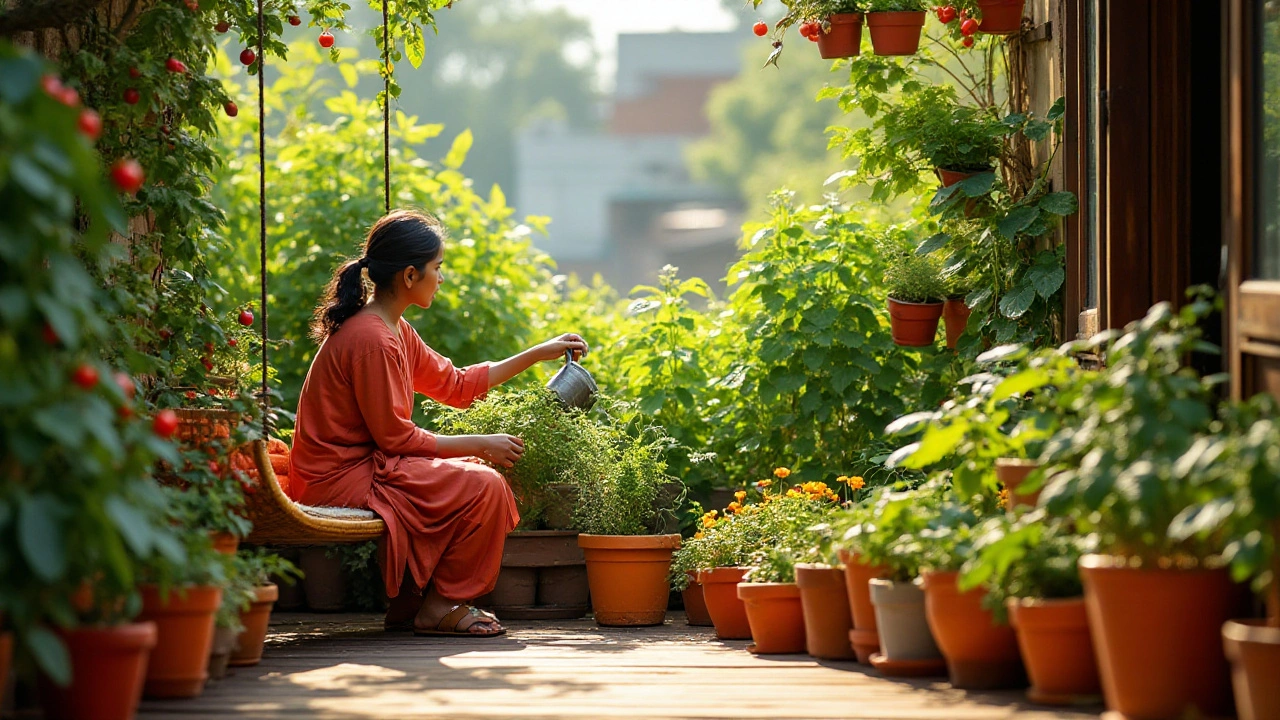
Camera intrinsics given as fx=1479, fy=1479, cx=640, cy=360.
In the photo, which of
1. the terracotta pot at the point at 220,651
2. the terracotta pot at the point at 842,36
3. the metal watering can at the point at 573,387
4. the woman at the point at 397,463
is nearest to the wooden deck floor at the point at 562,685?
the terracotta pot at the point at 220,651

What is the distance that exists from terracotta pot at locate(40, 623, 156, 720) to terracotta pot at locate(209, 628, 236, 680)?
0.64m

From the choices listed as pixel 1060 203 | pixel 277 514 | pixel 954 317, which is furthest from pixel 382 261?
pixel 1060 203

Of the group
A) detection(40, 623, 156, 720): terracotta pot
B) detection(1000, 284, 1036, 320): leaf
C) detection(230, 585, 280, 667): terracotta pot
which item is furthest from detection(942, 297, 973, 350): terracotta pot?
detection(40, 623, 156, 720): terracotta pot

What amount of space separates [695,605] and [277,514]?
1604 millimetres

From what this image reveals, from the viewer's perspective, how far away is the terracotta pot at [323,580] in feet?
18.0

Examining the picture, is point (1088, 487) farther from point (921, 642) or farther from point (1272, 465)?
point (921, 642)

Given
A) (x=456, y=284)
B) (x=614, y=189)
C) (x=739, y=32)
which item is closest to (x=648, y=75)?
(x=739, y=32)

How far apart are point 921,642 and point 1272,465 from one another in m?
1.18

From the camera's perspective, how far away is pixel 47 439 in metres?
2.44

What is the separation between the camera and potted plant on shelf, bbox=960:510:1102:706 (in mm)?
2906

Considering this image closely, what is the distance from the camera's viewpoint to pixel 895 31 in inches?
192

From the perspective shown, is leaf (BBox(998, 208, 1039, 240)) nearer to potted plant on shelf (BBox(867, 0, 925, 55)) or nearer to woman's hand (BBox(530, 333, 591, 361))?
potted plant on shelf (BBox(867, 0, 925, 55))

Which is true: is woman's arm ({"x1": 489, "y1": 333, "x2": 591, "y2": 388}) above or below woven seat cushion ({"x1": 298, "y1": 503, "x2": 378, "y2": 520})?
above

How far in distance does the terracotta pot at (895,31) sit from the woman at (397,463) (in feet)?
5.33
